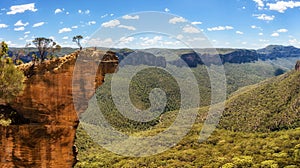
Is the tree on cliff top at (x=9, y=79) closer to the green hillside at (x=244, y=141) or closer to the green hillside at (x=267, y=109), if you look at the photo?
the green hillside at (x=244, y=141)

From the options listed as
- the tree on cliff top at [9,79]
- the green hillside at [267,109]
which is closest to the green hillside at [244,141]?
the green hillside at [267,109]

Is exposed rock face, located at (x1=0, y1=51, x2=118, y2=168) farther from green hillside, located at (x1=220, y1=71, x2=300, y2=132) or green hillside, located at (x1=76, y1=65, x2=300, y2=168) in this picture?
green hillside, located at (x1=220, y1=71, x2=300, y2=132)

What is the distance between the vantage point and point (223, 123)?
13600 centimetres

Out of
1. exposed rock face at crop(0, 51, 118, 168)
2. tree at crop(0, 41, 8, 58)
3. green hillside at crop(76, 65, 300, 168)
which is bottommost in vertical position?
green hillside at crop(76, 65, 300, 168)

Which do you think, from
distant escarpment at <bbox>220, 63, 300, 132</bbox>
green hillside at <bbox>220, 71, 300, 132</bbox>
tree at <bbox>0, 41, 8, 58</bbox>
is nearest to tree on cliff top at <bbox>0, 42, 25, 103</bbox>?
tree at <bbox>0, 41, 8, 58</bbox>

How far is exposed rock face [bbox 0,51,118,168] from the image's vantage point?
55.0 ft

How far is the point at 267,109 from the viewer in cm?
13100

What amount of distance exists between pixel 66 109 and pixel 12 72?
10.8 feet

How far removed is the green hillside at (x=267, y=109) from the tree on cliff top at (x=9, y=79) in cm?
11119

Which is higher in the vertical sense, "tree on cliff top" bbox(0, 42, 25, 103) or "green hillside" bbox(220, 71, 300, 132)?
"tree on cliff top" bbox(0, 42, 25, 103)

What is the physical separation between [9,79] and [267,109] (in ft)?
419

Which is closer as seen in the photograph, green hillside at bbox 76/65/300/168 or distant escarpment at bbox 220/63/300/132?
green hillside at bbox 76/65/300/168

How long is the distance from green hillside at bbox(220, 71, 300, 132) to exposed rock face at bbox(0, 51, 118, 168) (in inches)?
4286

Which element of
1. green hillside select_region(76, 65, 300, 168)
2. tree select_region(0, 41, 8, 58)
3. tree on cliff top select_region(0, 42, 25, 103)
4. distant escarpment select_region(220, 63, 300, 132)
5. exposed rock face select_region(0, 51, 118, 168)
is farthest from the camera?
distant escarpment select_region(220, 63, 300, 132)
